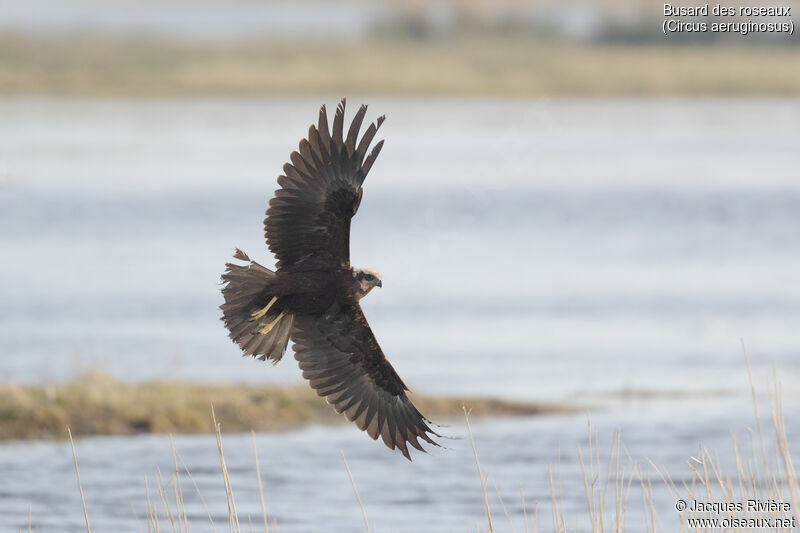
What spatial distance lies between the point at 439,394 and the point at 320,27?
36.5 meters

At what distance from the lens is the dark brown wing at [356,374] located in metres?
7.58

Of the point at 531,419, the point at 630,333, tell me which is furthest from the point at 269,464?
the point at 630,333

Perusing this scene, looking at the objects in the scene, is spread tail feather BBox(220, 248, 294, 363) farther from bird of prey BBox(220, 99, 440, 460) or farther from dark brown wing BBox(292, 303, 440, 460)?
dark brown wing BBox(292, 303, 440, 460)

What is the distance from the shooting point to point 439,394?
14016mm

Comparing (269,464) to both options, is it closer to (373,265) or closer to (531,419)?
(531,419)

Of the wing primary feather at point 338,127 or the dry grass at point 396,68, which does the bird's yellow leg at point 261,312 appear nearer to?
the wing primary feather at point 338,127

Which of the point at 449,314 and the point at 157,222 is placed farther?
the point at 157,222

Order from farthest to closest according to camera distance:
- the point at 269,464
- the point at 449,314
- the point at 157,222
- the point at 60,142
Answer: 1. the point at 60,142
2. the point at 157,222
3. the point at 449,314
4. the point at 269,464

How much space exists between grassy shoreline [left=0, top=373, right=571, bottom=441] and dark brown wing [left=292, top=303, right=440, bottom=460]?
4891 millimetres

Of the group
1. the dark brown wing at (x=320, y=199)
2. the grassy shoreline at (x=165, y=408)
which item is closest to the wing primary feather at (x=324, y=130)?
the dark brown wing at (x=320, y=199)

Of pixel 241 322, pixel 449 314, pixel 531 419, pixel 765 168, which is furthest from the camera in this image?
pixel 765 168

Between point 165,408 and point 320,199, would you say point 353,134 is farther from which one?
point 165,408

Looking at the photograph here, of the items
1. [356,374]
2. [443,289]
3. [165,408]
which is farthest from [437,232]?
[356,374]

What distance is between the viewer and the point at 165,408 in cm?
1270
